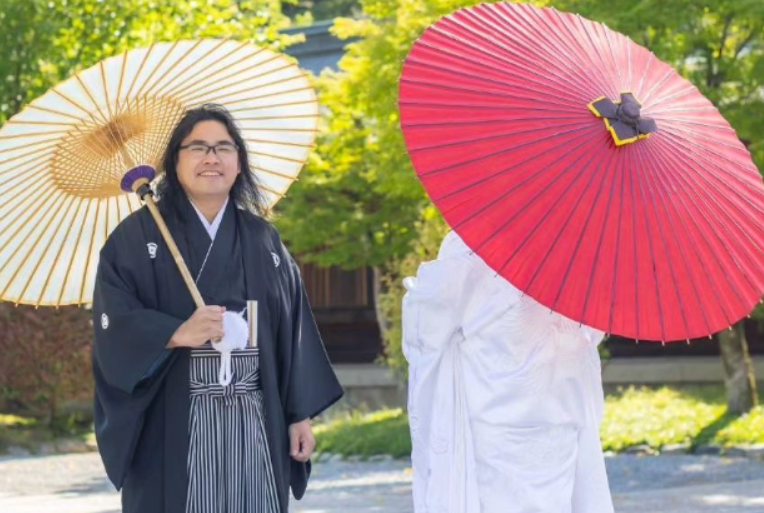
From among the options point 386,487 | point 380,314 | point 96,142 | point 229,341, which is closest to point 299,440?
point 229,341

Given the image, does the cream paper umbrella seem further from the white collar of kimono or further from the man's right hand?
the man's right hand

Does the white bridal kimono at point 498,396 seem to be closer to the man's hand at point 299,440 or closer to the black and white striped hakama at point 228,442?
the man's hand at point 299,440

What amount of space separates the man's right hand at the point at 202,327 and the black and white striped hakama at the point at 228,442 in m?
0.14

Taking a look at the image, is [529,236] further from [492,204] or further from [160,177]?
[160,177]

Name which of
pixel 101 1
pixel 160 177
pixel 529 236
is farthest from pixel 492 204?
pixel 101 1

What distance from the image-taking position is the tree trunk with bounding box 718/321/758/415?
13.2 meters

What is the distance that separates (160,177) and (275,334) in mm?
689

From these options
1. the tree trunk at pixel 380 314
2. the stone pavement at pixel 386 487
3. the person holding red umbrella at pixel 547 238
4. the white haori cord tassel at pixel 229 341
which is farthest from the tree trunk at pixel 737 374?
the white haori cord tassel at pixel 229 341

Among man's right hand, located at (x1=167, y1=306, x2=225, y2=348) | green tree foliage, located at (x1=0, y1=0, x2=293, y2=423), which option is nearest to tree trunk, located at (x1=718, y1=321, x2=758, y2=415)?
green tree foliage, located at (x1=0, y1=0, x2=293, y2=423)

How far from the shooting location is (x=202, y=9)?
14.9 metres

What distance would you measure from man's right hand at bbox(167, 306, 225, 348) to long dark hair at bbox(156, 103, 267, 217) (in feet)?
1.51

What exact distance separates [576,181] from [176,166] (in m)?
1.35

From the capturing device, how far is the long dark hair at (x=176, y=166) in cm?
459

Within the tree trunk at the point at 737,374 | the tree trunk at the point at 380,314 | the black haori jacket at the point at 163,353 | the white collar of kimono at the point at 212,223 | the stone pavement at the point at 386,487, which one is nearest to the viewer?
the black haori jacket at the point at 163,353
